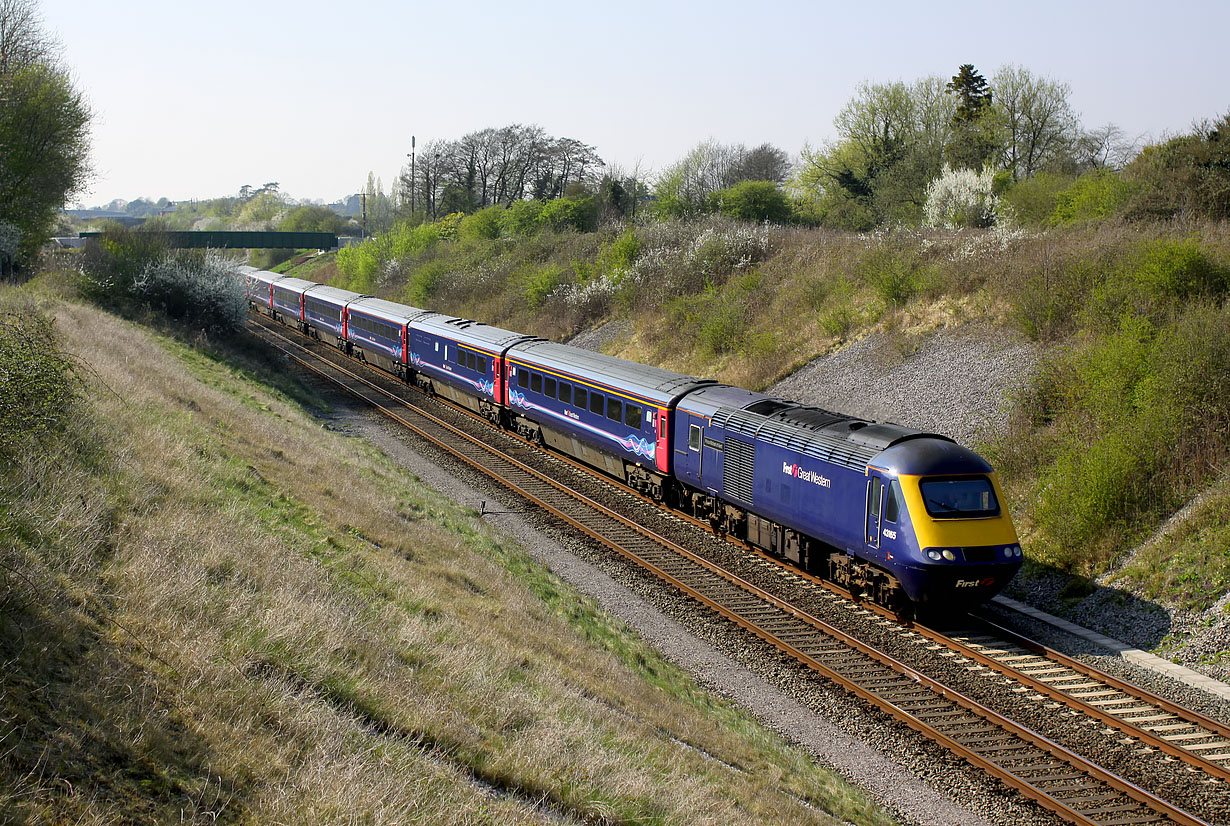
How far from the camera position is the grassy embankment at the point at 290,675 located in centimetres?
551

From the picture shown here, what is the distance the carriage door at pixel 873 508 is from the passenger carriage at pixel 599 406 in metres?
6.14

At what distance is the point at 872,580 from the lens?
1451cm

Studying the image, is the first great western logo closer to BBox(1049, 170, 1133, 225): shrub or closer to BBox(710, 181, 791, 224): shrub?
BBox(1049, 170, 1133, 225): shrub

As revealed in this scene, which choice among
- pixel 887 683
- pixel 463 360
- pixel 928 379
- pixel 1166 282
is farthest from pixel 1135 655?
pixel 463 360

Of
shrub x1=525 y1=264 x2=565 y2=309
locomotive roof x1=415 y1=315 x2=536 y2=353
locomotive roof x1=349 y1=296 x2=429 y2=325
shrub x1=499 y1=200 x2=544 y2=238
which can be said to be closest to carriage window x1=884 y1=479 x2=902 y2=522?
locomotive roof x1=415 y1=315 x2=536 y2=353

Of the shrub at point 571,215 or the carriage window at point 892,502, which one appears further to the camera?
the shrub at point 571,215

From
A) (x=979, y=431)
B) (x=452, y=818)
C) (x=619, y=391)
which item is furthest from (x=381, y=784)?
(x=979, y=431)

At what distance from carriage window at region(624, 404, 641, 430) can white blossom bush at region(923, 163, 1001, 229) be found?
21.8 meters

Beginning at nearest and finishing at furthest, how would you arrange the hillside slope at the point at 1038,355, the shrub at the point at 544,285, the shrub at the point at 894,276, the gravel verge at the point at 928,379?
the hillside slope at the point at 1038,355 → the gravel verge at the point at 928,379 → the shrub at the point at 894,276 → the shrub at the point at 544,285

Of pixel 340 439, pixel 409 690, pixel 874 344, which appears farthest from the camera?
pixel 874 344

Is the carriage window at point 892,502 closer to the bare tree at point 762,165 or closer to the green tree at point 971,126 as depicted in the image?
the green tree at point 971,126

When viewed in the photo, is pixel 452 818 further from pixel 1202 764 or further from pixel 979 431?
pixel 979 431

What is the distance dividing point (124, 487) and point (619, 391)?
39.9 ft

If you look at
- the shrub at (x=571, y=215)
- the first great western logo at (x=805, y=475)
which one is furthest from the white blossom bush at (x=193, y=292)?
the first great western logo at (x=805, y=475)
